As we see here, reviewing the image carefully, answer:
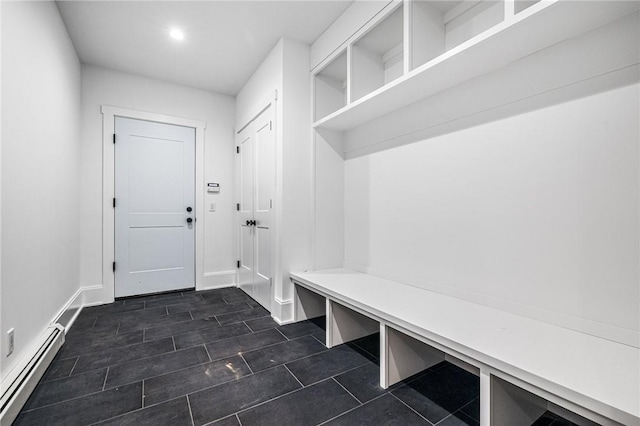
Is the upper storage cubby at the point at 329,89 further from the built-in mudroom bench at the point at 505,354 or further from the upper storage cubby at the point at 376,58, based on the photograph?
the built-in mudroom bench at the point at 505,354

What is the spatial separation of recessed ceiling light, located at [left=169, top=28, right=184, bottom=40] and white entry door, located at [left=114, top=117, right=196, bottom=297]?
Result: 3.99 feet

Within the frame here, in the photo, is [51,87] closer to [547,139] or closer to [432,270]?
[432,270]

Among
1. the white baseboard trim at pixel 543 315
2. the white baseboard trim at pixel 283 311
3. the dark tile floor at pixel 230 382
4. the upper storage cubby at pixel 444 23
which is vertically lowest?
the dark tile floor at pixel 230 382

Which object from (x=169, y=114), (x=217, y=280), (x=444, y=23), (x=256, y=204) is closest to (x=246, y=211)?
(x=256, y=204)

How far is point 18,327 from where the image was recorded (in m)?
1.66

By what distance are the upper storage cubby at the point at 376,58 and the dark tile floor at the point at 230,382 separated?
1.99 meters

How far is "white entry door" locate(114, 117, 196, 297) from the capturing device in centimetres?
338

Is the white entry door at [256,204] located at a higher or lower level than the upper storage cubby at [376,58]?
lower

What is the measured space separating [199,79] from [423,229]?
3.18 metres

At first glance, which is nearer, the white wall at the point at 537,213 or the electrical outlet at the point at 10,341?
the white wall at the point at 537,213

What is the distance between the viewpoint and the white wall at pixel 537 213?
1244 mm

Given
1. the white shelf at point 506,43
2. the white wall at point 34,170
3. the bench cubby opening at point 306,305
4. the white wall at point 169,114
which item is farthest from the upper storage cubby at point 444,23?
the white wall at point 169,114

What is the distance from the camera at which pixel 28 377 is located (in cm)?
157

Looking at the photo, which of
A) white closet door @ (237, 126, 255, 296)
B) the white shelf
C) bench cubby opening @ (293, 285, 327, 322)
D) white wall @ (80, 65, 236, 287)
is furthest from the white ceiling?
bench cubby opening @ (293, 285, 327, 322)
